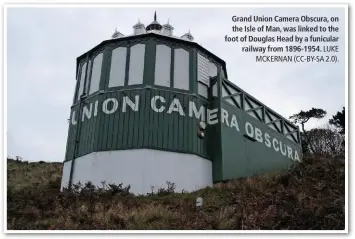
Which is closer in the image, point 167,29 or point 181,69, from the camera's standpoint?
point 181,69

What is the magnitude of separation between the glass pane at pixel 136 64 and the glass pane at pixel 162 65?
0.66 m

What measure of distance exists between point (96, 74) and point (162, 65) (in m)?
3.18

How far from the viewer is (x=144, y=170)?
1869cm

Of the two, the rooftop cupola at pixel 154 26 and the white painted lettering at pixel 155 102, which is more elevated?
the rooftop cupola at pixel 154 26

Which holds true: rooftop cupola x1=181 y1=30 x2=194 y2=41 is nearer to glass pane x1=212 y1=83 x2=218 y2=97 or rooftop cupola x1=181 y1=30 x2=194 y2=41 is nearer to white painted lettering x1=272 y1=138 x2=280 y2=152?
glass pane x1=212 y1=83 x2=218 y2=97

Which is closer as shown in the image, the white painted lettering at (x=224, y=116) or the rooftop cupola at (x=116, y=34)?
the white painted lettering at (x=224, y=116)

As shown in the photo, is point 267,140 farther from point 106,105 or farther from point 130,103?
point 106,105

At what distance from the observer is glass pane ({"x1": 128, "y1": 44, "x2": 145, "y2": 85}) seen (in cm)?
2064

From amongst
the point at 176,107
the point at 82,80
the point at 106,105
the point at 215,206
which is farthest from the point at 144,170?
the point at 82,80

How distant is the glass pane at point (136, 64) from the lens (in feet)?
67.7

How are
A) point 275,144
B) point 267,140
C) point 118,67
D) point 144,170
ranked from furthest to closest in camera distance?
point 275,144 < point 267,140 < point 118,67 < point 144,170

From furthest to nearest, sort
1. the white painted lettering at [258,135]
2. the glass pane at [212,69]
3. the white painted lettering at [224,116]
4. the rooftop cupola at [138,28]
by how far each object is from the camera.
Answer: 1. the white painted lettering at [258,135]
2. the glass pane at [212,69]
3. the rooftop cupola at [138,28]
4. the white painted lettering at [224,116]

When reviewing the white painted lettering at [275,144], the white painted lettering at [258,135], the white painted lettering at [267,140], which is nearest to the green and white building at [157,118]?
the white painted lettering at [258,135]

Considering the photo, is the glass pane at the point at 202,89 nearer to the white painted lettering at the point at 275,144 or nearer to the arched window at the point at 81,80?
the white painted lettering at the point at 275,144
